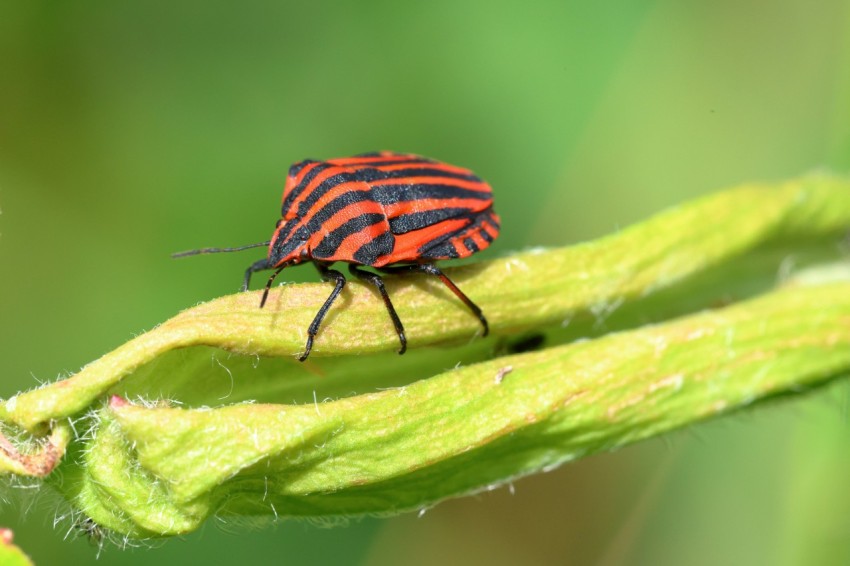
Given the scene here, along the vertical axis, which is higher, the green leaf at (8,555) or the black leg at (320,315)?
the black leg at (320,315)

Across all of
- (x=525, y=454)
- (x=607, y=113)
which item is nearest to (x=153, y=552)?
(x=525, y=454)

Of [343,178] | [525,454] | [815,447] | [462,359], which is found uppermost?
[343,178]

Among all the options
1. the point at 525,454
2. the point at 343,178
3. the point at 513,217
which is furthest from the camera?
the point at 513,217

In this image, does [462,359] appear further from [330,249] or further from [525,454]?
[330,249]

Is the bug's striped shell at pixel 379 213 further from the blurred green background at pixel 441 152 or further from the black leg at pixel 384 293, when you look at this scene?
the blurred green background at pixel 441 152

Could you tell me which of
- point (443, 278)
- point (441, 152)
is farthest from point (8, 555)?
point (441, 152)

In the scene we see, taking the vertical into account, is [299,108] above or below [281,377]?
above

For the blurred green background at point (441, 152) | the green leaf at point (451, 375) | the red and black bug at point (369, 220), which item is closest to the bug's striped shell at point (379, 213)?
the red and black bug at point (369, 220)
